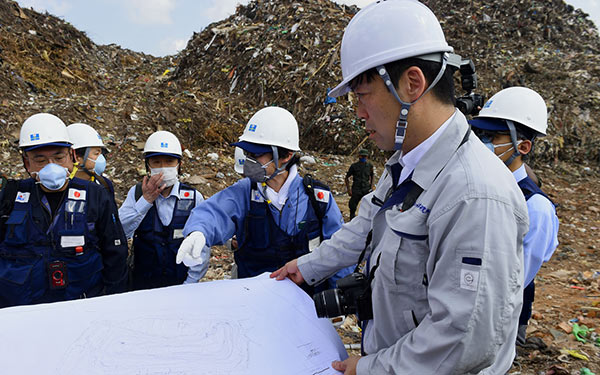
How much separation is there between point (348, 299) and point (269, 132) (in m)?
1.33

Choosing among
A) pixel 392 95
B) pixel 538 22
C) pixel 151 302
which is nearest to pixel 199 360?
pixel 151 302

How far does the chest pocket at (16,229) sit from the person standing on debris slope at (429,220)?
211 centimetres

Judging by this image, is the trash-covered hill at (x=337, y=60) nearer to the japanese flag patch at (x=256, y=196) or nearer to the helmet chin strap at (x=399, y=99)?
the japanese flag patch at (x=256, y=196)

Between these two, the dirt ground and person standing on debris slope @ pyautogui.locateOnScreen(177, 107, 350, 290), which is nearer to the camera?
person standing on debris slope @ pyautogui.locateOnScreen(177, 107, 350, 290)

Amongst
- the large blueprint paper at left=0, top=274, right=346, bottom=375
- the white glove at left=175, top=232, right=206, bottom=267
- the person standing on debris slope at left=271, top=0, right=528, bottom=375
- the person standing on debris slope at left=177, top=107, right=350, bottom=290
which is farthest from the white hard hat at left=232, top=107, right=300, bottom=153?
the person standing on debris slope at left=271, top=0, right=528, bottom=375

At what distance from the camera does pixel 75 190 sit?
2.49 m

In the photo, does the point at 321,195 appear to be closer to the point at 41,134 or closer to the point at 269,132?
the point at 269,132

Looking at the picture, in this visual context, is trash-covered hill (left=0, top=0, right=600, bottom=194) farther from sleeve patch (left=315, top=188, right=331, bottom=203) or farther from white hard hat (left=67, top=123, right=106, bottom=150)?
sleeve patch (left=315, top=188, right=331, bottom=203)

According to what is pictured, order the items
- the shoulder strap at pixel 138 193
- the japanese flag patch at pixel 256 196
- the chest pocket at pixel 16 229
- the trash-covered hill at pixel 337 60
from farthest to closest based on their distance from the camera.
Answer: the trash-covered hill at pixel 337 60
the shoulder strap at pixel 138 193
the japanese flag patch at pixel 256 196
the chest pocket at pixel 16 229

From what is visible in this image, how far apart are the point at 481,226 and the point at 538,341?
3.13m

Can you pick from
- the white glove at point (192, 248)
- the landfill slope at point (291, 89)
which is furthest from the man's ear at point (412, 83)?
the landfill slope at point (291, 89)

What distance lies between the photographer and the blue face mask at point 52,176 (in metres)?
2.34

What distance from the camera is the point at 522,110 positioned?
8.64 ft

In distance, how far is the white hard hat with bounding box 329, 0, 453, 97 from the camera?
1.16m
